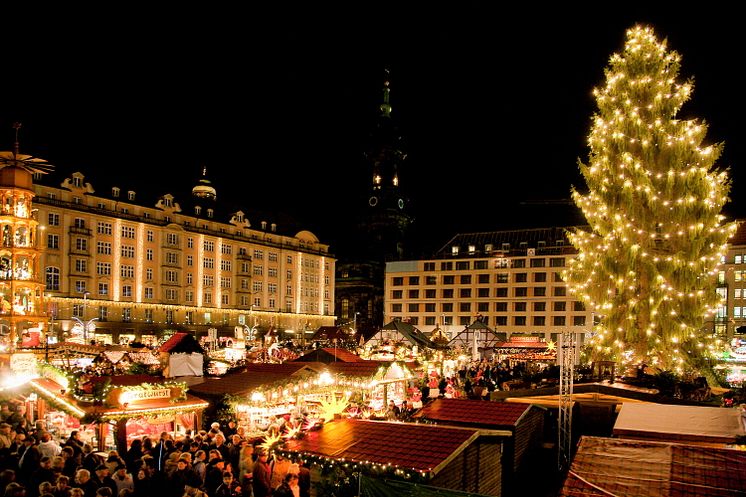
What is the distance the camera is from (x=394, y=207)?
88.9m

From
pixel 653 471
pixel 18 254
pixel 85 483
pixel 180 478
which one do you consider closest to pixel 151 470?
pixel 180 478

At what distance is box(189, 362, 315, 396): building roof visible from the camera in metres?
13.4

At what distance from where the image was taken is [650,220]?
18875 mm

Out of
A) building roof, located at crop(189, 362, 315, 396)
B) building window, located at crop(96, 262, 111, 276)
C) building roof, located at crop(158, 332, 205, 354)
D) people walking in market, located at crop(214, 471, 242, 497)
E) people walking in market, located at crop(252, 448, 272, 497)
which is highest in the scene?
building window, located at crop(96, 262, 111, 276)

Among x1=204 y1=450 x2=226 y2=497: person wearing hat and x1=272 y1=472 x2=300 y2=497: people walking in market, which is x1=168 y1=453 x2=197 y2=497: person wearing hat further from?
x1=272 y1=472 x2=300 y2=497: people walking in market

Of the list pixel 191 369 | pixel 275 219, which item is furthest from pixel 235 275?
pixel 191 369

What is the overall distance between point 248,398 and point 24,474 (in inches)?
175

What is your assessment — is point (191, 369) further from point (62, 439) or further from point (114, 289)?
point (114, 289)

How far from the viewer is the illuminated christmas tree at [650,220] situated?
18.2 metres

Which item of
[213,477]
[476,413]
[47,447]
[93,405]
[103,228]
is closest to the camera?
[213,477]

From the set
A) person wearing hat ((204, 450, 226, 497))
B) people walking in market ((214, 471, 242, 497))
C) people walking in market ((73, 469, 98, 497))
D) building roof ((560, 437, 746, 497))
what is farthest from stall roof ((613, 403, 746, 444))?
people walking in market ((73, 469, 98, 497))

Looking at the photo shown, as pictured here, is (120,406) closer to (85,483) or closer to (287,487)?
(85,483)

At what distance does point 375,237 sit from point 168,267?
36915mm

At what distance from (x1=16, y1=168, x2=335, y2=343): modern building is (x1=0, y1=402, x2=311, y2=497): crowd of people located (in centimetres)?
3219
